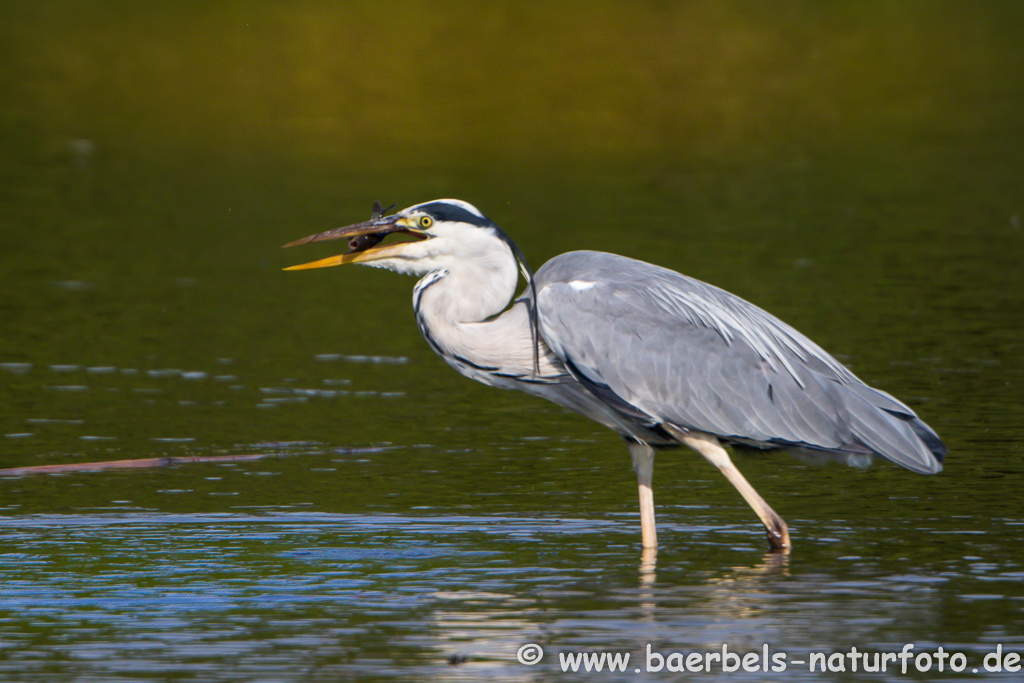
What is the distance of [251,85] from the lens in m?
34.4

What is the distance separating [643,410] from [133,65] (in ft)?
94.3

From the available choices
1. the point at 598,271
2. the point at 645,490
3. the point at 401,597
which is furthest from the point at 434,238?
the point at 401,597

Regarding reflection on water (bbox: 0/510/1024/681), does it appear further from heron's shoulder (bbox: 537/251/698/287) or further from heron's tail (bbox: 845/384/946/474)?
heron's shoulder (bbox: 537/251/698/287)

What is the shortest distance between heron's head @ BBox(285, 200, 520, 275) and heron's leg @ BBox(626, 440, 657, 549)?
1.07 metres

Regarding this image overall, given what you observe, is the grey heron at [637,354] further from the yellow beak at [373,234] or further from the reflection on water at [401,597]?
the reflection on water at [401,597]

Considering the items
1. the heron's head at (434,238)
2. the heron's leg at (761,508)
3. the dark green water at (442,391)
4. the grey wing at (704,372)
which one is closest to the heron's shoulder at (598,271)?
the grey wing at (704,372)

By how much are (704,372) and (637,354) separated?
13.0 inches

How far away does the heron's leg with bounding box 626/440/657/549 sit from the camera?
8.15m

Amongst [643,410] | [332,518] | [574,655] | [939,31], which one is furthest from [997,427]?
[939,31]

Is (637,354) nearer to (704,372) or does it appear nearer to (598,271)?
(704,372)

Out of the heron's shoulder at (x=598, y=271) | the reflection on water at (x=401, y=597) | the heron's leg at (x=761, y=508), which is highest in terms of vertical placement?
the heron's shoulder at (x=598, y=271)

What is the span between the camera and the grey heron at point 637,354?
328 inches

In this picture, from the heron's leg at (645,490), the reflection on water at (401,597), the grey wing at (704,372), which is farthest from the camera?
the grey wing at (704,372)

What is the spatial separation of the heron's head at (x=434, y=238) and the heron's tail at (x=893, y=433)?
5.74 ft
